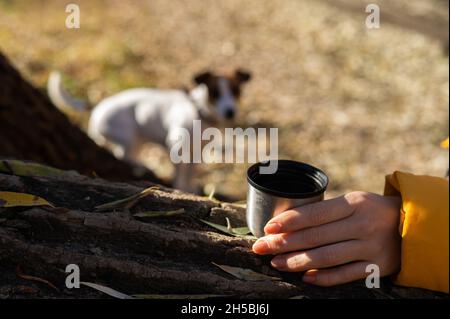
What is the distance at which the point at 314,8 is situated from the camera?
7.57 metres

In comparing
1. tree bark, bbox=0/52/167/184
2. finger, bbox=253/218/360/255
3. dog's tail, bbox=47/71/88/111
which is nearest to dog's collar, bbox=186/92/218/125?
dog's tail, bbox=47/71/88/111

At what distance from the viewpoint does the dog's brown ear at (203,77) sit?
15.5ft

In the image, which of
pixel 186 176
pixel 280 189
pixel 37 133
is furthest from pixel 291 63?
pixel 280 189

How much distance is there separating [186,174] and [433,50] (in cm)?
343

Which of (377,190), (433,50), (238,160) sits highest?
(433,50)

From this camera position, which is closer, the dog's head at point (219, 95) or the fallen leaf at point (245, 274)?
the fallen leaf at point (245, 274)

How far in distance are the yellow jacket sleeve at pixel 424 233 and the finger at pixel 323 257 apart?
0.11m

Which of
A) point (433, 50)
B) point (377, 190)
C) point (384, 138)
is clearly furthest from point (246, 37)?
point (377, 190)

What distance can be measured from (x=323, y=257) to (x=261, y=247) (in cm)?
15

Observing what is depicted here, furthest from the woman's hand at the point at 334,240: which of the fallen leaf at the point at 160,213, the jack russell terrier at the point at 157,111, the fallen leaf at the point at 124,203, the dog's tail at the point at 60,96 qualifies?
the dog's tail at the point at 60,96

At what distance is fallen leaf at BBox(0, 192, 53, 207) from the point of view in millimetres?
1479

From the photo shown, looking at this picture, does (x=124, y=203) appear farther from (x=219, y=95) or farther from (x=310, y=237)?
(x=219, y=95)

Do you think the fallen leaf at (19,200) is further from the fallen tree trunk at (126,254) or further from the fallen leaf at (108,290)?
the fallen leaf at (108,290)

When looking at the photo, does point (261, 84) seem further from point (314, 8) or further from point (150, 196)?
point (150, 196)
